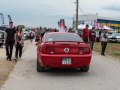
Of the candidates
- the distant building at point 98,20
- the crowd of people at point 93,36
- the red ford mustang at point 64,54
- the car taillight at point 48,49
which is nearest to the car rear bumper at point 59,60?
the red ford mustang at point 64,54

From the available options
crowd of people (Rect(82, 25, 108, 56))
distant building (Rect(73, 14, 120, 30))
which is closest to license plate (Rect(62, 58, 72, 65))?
crowd of people (Rect(82, 25, 108, 56))

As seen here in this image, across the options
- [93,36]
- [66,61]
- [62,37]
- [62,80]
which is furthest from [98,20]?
[62,80]

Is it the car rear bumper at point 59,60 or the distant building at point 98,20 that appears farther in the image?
the distant building at point 98,20

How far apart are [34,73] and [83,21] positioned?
5619cm

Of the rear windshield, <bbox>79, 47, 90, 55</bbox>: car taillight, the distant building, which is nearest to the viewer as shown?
<bbox>79, 47, 90, 55</bbox>: car taillight

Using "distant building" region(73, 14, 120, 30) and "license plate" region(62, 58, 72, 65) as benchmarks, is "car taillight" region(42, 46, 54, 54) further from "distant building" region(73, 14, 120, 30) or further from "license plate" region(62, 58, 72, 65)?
"distant building" region(73, 14, 120, 30)

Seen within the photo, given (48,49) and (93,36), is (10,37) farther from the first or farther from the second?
(93,36)

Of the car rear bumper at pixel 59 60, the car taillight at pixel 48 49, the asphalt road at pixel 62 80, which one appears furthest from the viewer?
the car taillight at pixel 48 49

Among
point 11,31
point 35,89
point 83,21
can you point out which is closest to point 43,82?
point 35,89

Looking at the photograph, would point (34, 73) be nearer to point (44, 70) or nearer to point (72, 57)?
point (44, 70)

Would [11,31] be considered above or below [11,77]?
above

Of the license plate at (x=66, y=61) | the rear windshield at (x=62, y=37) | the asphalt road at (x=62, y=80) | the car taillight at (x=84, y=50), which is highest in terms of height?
the rear windshield at (x=62, y=37)

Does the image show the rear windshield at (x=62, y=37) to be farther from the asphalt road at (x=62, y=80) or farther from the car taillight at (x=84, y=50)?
the asphalt road at (x=62, y=80)

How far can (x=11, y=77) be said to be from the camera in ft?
35.8
